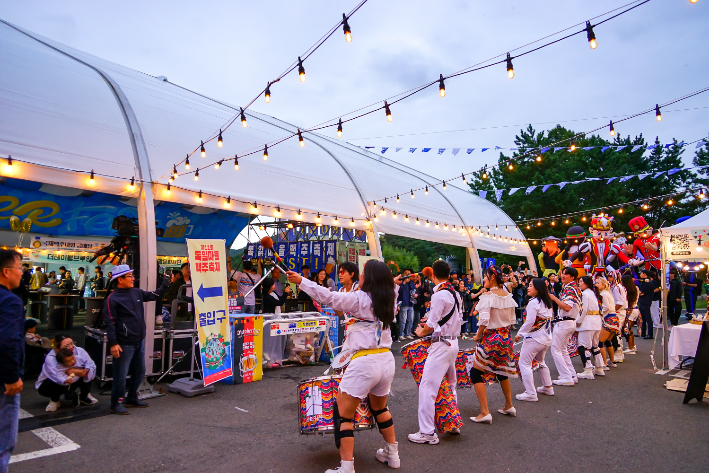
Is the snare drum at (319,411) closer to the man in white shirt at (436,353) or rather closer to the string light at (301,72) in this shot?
the man in white shirt at (436,353)

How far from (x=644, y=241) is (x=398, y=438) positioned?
8.60 m

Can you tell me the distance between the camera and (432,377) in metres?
4.34

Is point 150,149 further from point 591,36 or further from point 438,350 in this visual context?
point 591,36

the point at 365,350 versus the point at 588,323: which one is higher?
the point at 365,350

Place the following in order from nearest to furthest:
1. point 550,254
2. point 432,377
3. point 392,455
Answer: point 392,455 < point 432,377 < point 550,254

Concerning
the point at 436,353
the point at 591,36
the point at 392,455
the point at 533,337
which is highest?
the point at 591,36

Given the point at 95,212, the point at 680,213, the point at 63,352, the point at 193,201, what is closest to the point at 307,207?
the point at 193,201

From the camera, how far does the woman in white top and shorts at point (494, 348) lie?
5004 millimetres

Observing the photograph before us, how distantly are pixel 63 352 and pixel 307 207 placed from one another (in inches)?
246

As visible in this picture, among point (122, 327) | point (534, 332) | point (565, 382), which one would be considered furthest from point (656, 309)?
point (122, 327)

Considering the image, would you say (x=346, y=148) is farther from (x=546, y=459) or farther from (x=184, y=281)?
(x=546, y=459)

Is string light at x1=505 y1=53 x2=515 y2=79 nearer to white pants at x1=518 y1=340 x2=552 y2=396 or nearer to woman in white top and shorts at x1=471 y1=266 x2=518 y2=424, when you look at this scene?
woman in white top and shorts at x1=471 y1=266 x2=518 y2=424

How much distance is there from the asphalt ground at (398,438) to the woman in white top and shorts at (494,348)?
0.88 feet

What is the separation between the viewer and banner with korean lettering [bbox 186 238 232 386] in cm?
620
